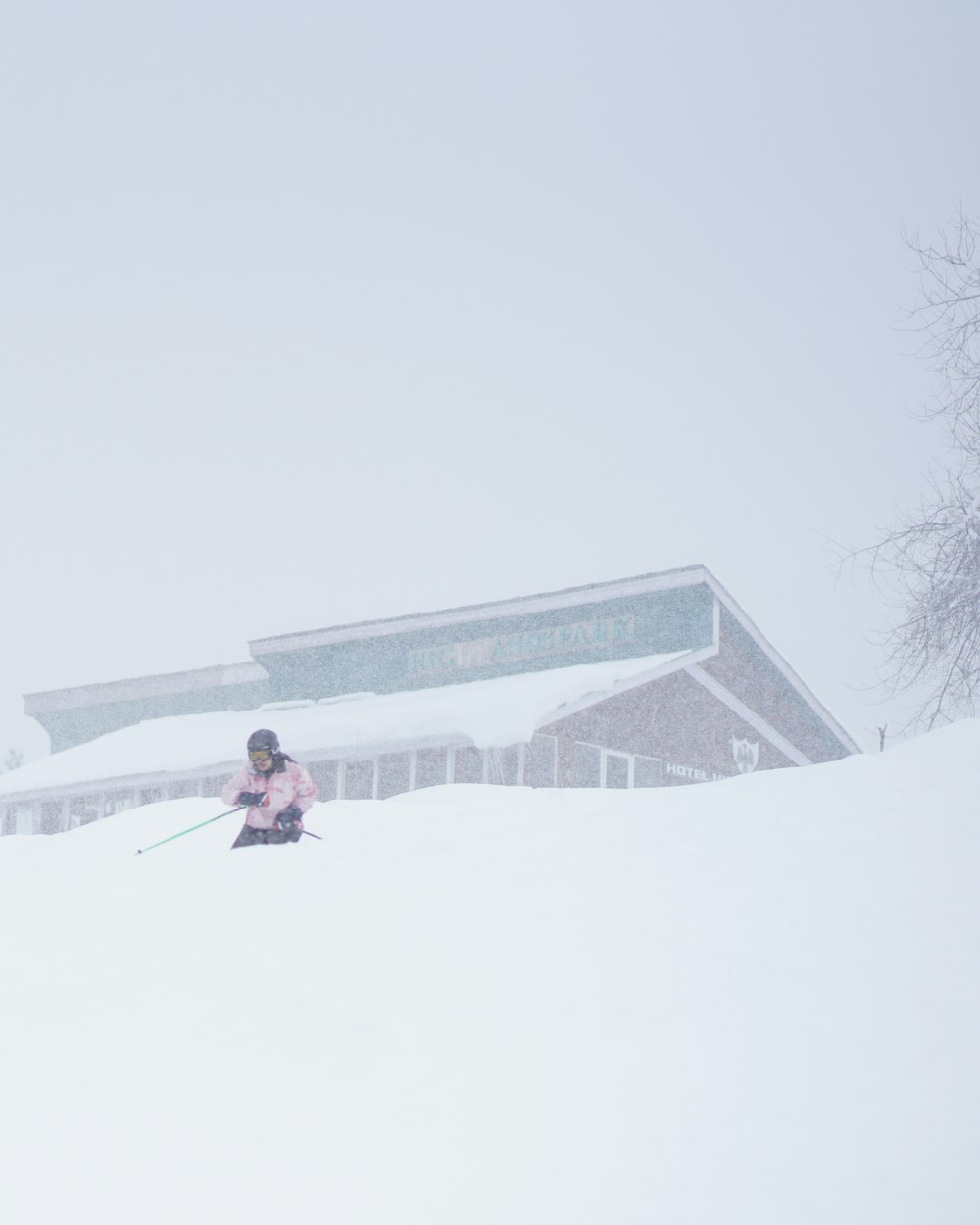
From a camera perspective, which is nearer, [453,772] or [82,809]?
[453,772]

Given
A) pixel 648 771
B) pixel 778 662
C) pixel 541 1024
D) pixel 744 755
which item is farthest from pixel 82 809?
pixel 541 1024

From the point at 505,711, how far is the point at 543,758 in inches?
86.8

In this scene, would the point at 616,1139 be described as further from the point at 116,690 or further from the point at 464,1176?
the point at 116,690

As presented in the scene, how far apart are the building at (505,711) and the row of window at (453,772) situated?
0.11 ft

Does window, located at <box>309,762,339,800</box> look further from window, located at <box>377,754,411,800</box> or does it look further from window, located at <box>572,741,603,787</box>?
window, located at <box>572,741,603,787</box>

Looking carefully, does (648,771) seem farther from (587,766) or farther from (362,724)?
(362,724)

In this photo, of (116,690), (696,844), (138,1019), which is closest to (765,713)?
(116,690)

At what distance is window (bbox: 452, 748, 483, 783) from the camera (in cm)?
1844

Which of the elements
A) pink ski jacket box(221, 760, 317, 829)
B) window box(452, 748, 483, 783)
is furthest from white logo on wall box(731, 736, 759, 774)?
pink ski jacket box(221, 760, 317, 829)

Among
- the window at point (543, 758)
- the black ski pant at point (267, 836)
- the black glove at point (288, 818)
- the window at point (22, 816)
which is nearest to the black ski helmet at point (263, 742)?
the black glove at point (288, 818)

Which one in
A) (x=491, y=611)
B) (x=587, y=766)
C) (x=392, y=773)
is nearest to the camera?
(x=587, y=766)

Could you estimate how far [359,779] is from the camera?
Result: 66.0ft

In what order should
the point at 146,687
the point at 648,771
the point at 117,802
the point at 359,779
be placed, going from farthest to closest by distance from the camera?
the point at 146,687, the point at 117,802, the point at 359,779, the point at 648,771

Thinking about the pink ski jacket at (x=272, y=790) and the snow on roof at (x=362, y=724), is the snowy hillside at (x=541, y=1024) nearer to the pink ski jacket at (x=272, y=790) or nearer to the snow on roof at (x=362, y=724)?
the pink ski jacket at (x=272, y=790)
